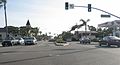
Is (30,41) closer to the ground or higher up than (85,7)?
closer to the ground

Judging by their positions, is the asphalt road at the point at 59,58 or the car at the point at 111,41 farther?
the car at the point at 111,41

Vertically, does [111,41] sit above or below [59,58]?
above

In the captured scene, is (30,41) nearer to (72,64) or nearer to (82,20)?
(72,64)

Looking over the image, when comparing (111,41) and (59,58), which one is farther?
(111,41)

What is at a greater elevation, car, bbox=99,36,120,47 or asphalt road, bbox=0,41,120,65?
car, bbox=99,36,120,47

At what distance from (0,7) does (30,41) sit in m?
15.9

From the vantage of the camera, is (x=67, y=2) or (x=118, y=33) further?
(x=118, y=33)

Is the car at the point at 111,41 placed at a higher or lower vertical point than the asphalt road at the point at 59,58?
higher

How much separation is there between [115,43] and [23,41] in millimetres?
20656

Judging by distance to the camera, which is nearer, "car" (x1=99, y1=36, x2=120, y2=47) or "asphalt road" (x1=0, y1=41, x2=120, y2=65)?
"asphalt road" (x1=0, y1=41, x2=120, y2=65)

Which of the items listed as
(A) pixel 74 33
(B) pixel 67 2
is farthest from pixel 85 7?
(A) pixel 74 33

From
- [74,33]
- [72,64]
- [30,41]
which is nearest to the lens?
[72,64]

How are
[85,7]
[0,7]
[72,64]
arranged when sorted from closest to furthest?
[72,64]
[85,7]
[0,7]

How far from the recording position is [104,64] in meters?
15.6
